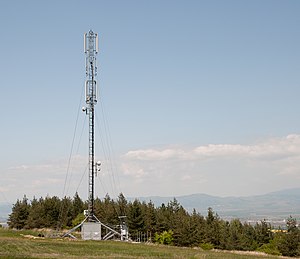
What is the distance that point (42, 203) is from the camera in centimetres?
9494

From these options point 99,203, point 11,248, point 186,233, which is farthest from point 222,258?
point 99,203

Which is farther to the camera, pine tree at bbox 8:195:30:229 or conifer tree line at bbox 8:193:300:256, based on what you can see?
pine tree at bbox 8:195:30:229

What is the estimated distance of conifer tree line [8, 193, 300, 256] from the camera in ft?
262

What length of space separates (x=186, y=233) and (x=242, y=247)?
14.2m

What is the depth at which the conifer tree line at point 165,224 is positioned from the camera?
262ft

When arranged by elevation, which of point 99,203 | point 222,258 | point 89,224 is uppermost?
point 99,203

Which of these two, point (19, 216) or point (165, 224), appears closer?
point (165, 224)

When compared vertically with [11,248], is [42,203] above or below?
above

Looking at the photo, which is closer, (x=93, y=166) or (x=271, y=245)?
(x=93, y=166)

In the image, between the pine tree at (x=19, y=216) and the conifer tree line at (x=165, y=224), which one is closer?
the conifer tree line at (x=165, y=224)

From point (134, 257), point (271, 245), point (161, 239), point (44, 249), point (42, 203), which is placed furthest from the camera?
point (42, 203)

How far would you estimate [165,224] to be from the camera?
86.4 m

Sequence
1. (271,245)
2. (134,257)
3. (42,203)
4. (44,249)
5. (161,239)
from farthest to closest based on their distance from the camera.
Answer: (42,203)
(271,245)
(161,239)
(44,249)
(134,257)

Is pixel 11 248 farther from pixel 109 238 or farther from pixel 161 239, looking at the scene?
pixel 161 239
